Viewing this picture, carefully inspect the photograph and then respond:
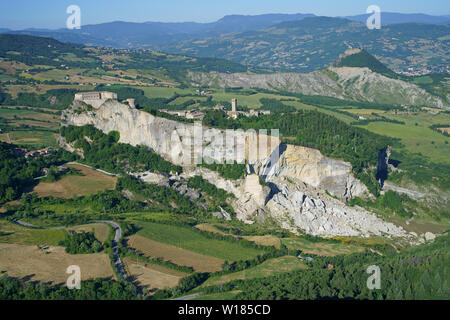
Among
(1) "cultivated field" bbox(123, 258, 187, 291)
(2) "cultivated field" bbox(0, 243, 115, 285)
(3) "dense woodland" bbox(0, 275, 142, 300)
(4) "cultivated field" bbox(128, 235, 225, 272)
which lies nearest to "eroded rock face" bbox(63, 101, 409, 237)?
(4) "cultivated field" bbox(128, 235, 225, 272)

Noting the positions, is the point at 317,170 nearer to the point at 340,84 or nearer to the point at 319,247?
the point at 319,247

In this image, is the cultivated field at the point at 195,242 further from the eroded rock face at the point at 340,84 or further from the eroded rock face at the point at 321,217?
the eroded rock face at the point at 340,84

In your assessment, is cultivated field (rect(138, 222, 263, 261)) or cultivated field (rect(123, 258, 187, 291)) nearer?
cultivated field (rect(123, 258, 187, 291))

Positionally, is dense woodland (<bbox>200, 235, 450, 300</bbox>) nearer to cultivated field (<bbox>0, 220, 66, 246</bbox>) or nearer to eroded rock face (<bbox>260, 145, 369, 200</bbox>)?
cultivated field (<bbox>0, 220, 66, 246</bbox>)

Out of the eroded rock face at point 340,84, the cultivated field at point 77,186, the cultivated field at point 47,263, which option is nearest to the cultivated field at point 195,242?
the cultivated field at point 47,263

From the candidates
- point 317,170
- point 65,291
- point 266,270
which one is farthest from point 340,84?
point 65,291

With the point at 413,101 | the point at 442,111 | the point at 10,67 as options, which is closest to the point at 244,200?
the point at 442,111

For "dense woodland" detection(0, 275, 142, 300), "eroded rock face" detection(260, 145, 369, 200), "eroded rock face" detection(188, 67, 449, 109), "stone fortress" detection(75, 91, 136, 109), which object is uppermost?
"eroded rock face" detection(188, 67, 449, 109)
